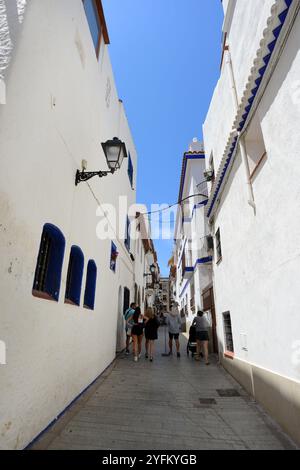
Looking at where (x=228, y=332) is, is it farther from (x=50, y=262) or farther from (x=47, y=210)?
(x=47, y=210)

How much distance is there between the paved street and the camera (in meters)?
3.05

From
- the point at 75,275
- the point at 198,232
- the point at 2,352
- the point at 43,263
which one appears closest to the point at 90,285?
the point at 75,275

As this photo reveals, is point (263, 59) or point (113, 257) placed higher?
point (263, 59)

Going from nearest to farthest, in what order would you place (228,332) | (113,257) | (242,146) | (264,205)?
1. (264,205)
2. (242,146)
3. (228,332)
4. (113,257)

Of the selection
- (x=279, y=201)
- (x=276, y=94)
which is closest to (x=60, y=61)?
(x=276, y=94)

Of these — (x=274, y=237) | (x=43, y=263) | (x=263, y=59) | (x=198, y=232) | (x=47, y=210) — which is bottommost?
(x=43, y=263)

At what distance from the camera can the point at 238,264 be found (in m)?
5.55

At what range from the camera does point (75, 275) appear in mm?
4789

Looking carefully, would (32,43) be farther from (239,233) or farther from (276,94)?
(239,233)

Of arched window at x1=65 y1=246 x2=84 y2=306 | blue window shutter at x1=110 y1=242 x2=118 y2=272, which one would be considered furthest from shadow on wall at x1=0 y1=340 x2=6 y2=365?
blue window shutter at x1=110 y1=242 x2=118 y2=272

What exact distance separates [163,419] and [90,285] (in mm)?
2910

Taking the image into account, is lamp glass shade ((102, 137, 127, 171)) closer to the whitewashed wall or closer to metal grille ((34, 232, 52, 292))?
metal grille ((34, 232, 52, 292))

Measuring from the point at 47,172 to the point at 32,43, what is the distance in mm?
1463
